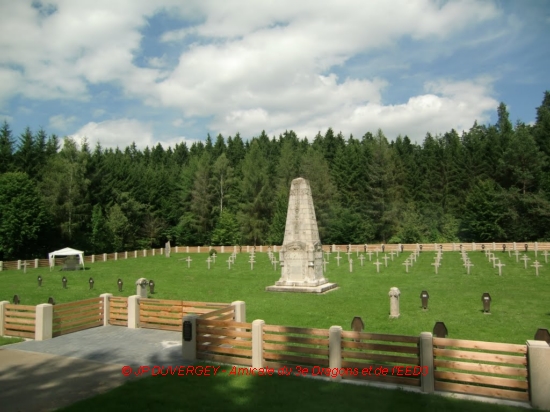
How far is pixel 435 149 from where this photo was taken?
258 feet

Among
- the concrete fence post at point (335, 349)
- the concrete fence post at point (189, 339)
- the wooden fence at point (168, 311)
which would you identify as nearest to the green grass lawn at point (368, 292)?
the wooden fence at point (168, 311)

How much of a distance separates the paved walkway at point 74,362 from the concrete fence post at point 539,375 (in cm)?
719

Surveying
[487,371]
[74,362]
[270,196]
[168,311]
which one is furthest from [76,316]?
[270,196]

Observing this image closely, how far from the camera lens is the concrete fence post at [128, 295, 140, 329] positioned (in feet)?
46.8

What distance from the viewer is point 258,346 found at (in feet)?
30.6

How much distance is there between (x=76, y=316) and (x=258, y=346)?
781 cm

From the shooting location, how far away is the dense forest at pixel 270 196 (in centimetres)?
5103

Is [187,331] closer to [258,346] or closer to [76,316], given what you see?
[258,346]

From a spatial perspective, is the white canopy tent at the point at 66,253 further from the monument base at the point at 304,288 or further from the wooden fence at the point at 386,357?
the wooden fence at the point at 386,357

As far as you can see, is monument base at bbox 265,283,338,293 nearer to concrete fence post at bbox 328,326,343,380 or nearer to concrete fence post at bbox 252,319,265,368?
concrete fence post at bbox 252,319,265,368

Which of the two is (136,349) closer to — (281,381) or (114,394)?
(114,394)

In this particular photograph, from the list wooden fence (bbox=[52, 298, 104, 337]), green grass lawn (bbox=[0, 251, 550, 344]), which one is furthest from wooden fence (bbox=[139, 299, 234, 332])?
green grass lawn (bbox=[0, 251, 550, 344])

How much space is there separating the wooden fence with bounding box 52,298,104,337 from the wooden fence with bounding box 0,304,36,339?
661mm

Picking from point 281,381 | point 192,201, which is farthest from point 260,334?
point 192,201
